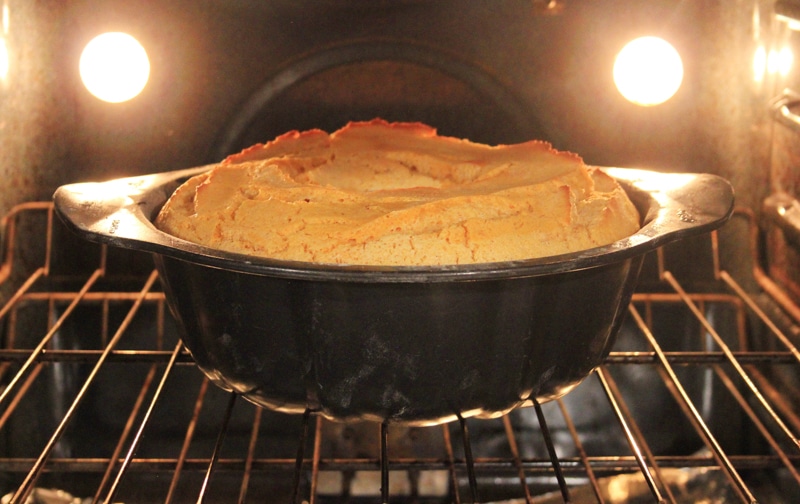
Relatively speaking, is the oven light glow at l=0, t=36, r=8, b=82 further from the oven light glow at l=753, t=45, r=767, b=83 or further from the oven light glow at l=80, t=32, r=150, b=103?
the oven light glow at l=753, t=45, r=767, b=83

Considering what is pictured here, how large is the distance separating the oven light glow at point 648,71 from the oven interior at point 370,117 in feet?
0.11

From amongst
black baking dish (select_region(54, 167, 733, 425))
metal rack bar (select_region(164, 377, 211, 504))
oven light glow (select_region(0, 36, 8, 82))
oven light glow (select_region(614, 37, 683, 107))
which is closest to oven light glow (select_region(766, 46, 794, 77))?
oven light glow (select_region(614, 37, 683, 107))

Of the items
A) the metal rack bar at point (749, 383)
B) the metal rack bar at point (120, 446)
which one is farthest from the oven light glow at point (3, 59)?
the metal rack bar at point (749, 383)

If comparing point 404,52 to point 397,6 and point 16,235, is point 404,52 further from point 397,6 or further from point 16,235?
point 16,235

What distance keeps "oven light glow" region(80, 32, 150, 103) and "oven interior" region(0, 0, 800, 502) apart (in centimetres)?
3

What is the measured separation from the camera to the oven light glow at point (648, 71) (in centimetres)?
183

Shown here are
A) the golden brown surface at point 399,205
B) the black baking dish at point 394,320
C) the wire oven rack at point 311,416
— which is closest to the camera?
the black baking dish at point 394,320

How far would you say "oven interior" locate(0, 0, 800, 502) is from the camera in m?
1.79

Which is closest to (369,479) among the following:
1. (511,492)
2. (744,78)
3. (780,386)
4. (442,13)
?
(511,492)

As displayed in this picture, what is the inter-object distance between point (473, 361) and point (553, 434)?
3.04 feet

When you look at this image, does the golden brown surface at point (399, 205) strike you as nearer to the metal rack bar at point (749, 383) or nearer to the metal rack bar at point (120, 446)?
the metal rack bar at point (749, 383)

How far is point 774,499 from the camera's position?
1.61 metres

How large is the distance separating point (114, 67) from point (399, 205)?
3.34 feet

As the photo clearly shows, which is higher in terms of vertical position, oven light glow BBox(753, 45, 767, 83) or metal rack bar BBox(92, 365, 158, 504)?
oven light glow BBox(753, 45, 767, 83)
